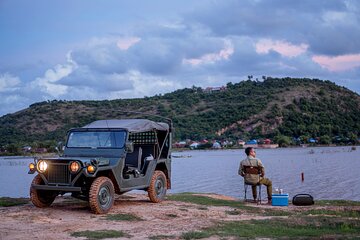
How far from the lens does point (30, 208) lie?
1330cm

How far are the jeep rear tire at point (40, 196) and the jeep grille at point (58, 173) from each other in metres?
0.45

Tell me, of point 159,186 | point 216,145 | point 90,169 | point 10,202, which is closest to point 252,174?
point 159,186

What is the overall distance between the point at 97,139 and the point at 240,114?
9255 centimetres

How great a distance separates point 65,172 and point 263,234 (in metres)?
4.98

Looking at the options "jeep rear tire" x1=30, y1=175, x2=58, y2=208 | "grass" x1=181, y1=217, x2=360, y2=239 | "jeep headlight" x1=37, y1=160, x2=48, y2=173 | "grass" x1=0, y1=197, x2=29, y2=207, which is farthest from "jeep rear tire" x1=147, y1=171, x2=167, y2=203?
"grass" x1=0, y1=197, x2=29, y2=207

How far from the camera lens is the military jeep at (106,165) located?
40.8 ft

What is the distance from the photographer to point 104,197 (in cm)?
1261

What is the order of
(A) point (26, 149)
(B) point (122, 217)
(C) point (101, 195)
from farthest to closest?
1. (A) point (26, 149)
2. (C) point (101, 195)
3. (B) point (122, 217)

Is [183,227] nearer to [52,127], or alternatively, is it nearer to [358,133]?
[52,127]

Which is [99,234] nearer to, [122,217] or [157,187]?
[122,217]

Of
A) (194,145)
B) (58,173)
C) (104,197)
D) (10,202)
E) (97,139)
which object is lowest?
(10,202)

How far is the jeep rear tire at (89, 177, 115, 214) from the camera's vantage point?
12.2 meters

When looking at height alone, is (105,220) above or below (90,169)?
below

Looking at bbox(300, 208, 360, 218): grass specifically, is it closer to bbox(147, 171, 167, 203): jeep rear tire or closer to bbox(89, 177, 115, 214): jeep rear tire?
bbox(147, 171, 167, 203): jeep rear tire
